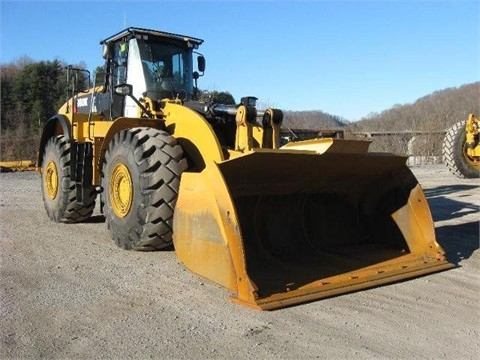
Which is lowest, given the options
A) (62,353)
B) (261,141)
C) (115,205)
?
(62,353)

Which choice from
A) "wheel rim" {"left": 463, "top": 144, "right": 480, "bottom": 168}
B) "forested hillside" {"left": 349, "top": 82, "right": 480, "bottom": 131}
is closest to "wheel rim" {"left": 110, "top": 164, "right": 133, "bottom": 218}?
"wheel rim" {"left": 463, "top": 144, "right": 480, "bottom": 168}

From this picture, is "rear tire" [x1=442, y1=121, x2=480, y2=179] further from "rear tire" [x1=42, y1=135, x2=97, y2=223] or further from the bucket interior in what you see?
"rear tire" [x1=42, y1=135, x2=97, y2=223]

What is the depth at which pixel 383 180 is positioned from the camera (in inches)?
228

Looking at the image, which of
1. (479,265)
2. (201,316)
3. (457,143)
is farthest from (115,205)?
(457,143)

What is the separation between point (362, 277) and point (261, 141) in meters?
1.95

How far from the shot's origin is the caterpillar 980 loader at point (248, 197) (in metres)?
4.29

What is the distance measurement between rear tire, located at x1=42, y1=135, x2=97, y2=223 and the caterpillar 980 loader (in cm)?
84

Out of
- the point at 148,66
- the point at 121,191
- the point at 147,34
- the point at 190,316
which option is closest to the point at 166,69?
the point at 148,66

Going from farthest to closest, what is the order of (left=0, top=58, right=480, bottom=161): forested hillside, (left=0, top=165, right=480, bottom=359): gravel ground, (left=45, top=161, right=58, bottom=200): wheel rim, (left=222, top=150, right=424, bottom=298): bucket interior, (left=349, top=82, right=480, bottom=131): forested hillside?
(left=349, top=82, right=480, bottom=131): forested hillside → (left=0, top=58, right=480, bottom=161): forested hillside → (left=45, top=161, right=58, bottom=200): wheel rim → (left=222, top=150, right=424, bottom=298): bucket interior → (left=0, top=165, right=480, bottom=359): gravel ground

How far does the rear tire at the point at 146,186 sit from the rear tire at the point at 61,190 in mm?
1899

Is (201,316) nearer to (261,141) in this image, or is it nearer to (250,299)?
(250,299)

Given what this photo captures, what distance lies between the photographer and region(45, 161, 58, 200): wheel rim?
8.07 metres

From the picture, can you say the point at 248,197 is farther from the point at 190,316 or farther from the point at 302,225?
the point at 190,316

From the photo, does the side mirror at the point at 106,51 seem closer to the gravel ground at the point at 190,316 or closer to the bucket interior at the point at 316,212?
the gravel ground at the point at 190,316
